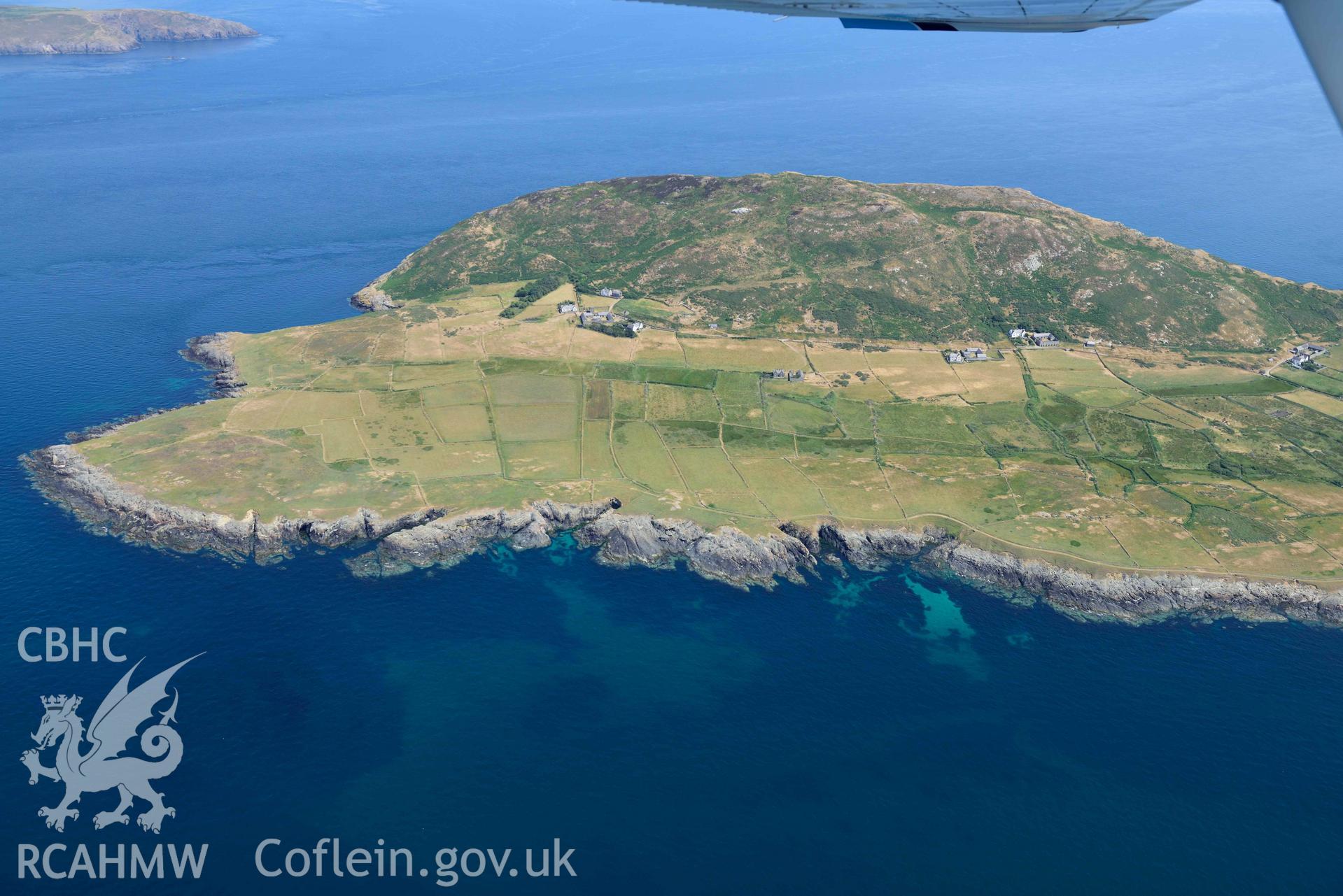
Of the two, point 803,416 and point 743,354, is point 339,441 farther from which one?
point 803,416

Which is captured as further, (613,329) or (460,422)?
(613,329)

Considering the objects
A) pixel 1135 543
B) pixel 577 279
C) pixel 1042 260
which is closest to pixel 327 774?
pixel 1135 543

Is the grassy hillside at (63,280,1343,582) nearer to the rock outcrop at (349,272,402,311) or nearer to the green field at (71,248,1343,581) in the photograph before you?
the green field at (71,248,1343,581)

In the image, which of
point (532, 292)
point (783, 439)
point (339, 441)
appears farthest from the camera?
point (532, 292)

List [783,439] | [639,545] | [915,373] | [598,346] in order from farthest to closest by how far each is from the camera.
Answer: [598,346], [915,373], [783,439], [639,545]

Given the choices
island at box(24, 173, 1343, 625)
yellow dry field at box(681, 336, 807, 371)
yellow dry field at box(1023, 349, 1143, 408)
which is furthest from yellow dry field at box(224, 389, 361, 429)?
yellow dry field at box(1023, 349, 1143, 408)

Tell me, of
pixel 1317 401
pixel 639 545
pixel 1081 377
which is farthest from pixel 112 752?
pixel 1317 401

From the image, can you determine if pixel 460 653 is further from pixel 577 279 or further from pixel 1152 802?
pixel 577 279
